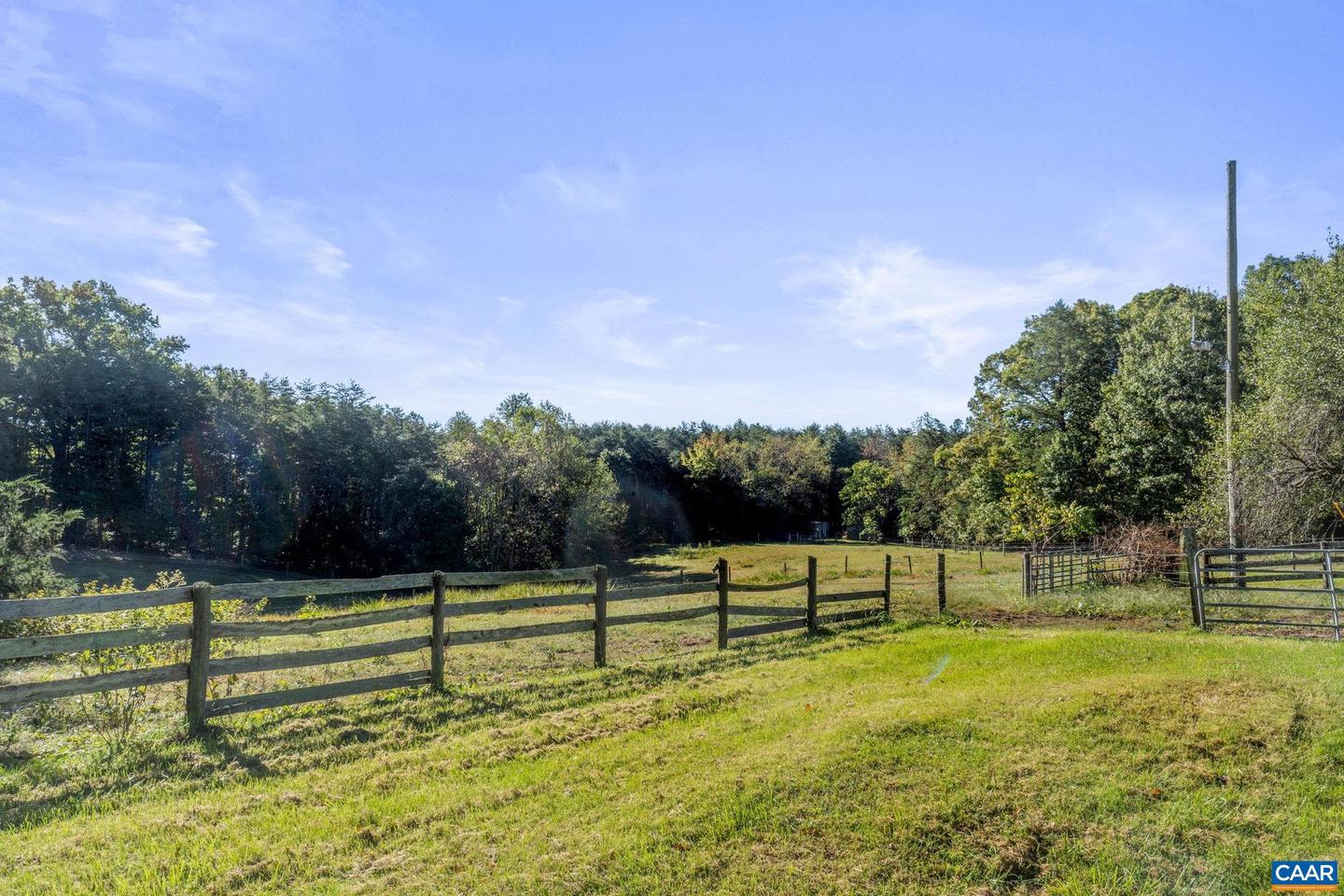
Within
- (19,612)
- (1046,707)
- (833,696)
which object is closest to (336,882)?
(19,612)

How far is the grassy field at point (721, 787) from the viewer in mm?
3838

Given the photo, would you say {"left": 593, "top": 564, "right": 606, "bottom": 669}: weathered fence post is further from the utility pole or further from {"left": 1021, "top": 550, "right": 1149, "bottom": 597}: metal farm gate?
the utility pole

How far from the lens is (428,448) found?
51.2 meters

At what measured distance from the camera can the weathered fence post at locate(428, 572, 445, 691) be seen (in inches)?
321

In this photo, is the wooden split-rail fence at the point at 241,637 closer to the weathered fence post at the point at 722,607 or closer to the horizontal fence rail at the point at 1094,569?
the weathered fence post at the point at 722,607

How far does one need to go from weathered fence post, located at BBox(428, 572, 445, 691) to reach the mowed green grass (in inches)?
30.1

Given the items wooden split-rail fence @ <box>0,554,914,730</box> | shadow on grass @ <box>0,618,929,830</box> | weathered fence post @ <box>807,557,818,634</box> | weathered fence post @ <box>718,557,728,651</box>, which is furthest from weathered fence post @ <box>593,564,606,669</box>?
weathered fence post @ <box>807,557,818,634</box>

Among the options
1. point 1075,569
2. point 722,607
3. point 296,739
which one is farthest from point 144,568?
point 1075,569

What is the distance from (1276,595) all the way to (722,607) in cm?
1335

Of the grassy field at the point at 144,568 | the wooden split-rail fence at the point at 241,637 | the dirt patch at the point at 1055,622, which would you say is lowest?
the grassy field at the point at 144,568

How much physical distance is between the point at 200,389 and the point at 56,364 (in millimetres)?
7271

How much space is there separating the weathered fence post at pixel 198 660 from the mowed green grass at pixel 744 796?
13.8 inches

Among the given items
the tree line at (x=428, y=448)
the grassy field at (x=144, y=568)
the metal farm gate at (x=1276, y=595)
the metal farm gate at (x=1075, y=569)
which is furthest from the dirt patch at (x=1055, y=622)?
the grassy field at (x=144, y=568)

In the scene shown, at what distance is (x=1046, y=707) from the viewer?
6156mm
